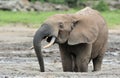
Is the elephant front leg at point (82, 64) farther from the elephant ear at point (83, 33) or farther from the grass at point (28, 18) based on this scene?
the grass at point (28, 18)

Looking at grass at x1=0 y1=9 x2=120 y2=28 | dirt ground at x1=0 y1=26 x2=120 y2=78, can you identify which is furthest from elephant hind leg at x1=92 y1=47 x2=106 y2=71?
grass at x1=0 y1=9 x2=120 y2=28

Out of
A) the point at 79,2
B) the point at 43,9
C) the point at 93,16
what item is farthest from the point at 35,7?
the point at 93,16

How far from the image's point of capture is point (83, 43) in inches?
446

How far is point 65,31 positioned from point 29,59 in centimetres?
425

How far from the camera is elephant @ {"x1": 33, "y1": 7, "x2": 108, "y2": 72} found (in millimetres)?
10591

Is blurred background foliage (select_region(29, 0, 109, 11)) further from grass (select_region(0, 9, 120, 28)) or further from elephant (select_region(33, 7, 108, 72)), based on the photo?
elephant (select_region(33, 7, 108, 72))

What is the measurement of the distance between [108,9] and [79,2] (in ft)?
6.64

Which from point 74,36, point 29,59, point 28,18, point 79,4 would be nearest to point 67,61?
point 74,36

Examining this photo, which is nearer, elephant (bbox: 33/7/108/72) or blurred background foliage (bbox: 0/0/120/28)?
elephant (bbox: 33/7/108/72)

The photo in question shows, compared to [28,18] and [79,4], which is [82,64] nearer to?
[28,18]

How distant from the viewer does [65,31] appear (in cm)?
1104

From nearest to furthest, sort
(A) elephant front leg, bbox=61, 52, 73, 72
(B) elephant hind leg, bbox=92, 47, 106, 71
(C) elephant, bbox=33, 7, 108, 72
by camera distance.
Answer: (C) elephant, bbox=33, 7, 108, 72 < (A) elephant front leg, bbox=61, 52, 73, 72 < (B) elephant hind leg, bbox=92, 47, 106, 71

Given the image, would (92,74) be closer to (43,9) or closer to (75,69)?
(75,69)

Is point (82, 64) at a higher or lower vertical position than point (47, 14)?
higher
